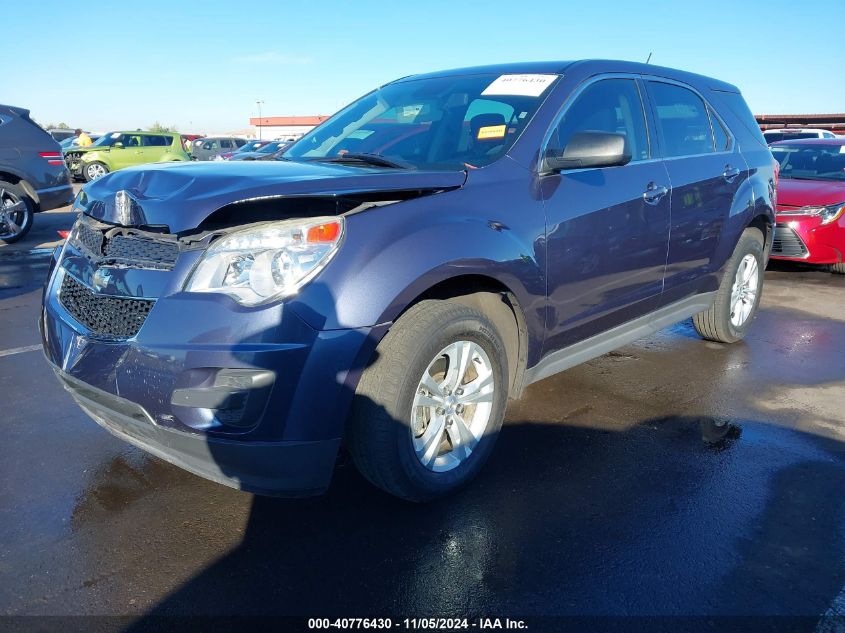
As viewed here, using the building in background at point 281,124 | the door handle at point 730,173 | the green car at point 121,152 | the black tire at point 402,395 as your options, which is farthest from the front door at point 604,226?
the building in background at point 281,124

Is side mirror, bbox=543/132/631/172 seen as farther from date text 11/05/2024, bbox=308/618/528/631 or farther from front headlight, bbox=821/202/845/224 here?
front headlight, bbox=821/202/845/224

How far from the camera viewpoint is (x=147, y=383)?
2.17 m

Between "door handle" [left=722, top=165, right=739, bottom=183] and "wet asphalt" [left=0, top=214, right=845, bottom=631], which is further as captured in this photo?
"door handle" [left=722, top=165, right=739, bottom=183]

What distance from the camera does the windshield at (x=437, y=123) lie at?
10.1 feet

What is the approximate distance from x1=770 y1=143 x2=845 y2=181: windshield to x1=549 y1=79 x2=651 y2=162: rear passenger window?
221 inches

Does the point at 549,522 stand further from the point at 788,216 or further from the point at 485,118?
the point at 788,216

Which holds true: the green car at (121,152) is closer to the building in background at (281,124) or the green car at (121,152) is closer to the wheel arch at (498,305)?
the wheel arch at (498,305)

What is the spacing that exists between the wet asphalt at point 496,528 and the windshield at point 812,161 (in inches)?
214

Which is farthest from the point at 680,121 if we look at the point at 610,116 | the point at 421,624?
the point at 421,624

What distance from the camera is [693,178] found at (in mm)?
3873

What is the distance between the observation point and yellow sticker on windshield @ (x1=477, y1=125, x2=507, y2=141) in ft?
10.1

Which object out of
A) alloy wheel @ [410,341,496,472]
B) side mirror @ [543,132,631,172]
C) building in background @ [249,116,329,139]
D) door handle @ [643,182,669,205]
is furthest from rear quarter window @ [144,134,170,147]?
building in background @ [249,116,329,139]

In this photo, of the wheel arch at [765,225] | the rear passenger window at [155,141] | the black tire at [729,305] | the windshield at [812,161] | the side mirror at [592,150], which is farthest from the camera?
the rear passenger window at [155,141]

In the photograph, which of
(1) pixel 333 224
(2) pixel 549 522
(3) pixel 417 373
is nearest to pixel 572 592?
(2) pixel 549 522
